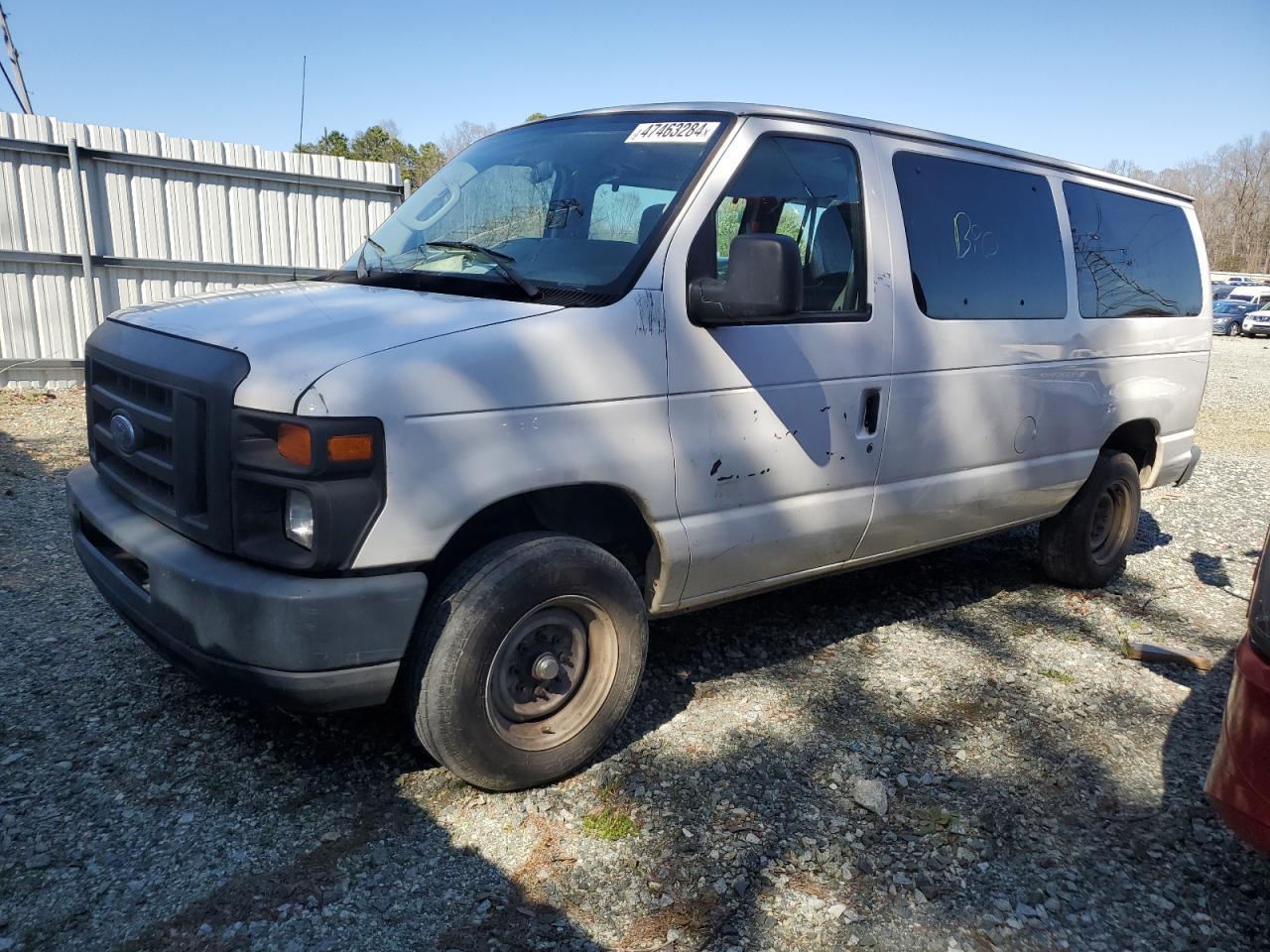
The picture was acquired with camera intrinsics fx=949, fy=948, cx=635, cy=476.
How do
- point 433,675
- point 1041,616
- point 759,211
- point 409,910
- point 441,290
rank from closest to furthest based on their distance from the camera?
point 409,910 < point 433,675 < point 441,290 < point 759,211 < point 1041,616

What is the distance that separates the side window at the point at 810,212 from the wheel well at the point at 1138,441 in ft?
7.89

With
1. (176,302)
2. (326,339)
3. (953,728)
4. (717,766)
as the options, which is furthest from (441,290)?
(953,728)

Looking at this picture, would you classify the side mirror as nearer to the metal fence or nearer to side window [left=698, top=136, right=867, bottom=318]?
side window [left=698, top=136, right=867, bottom=318]

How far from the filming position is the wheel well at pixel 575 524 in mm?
3037

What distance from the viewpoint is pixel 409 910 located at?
8.40 feet

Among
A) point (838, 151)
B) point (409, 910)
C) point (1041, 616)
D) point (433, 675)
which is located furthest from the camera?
point (1041, 616)

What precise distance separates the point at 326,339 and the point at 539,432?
0.66m

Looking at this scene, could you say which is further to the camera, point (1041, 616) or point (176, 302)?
point (1041, 616)

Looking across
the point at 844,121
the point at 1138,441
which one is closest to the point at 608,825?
the point at 844,121

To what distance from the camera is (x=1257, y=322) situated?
112 feet

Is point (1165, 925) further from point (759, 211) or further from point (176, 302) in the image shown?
point (176, 302)

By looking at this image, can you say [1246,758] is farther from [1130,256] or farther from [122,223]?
[122,223]

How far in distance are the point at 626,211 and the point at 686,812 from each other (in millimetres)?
2031

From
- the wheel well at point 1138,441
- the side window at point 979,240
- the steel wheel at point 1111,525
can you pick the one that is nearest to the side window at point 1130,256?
the side window at point 979,240
